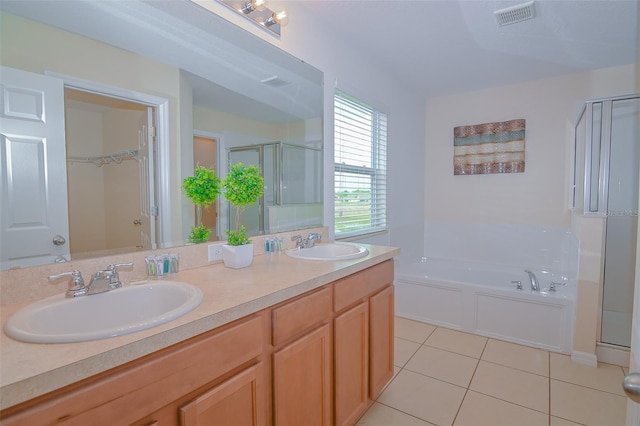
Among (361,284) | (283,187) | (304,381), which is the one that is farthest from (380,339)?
(283,187)

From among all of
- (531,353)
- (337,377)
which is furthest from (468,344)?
(337,377)

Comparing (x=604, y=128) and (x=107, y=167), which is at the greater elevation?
(x=604, y=128)

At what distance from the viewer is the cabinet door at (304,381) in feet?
3.84

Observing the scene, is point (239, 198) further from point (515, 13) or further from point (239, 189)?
point (515, 13)

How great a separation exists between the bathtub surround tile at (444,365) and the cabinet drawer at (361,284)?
86 centimetres

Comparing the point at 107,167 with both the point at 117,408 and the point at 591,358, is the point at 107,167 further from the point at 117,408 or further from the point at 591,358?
the point at 591,358

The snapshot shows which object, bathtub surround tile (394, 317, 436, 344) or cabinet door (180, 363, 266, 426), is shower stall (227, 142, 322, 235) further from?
bathtub surround tile (394, 317, 436, 344)

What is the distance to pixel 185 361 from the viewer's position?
2.78ft

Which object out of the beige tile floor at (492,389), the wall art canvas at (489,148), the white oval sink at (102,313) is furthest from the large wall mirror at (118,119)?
the wall art canvas at (489,148)

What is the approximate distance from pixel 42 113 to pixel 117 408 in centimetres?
98

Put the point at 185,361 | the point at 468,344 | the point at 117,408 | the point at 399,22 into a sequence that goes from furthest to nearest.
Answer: the point at 468,344 → the point at 399,22 → the point at 185,361 → the point at 117,408

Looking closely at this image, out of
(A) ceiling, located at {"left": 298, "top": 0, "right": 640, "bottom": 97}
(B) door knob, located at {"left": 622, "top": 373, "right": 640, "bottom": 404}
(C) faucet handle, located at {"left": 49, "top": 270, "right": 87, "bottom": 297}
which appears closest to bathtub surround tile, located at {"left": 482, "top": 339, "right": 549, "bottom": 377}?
(B) door knob, located at {"left": 622, "top": 373, "right": 640, "bottom": 404}

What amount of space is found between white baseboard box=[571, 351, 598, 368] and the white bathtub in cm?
9

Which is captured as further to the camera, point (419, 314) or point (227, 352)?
point (419, 314)
